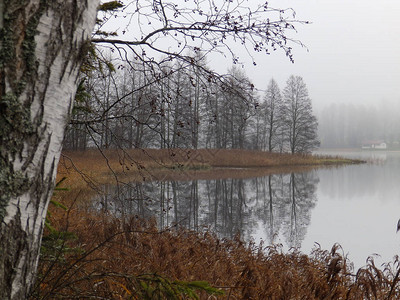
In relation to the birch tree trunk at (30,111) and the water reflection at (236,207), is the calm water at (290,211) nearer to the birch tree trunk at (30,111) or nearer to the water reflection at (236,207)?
the water reflection at (236,207)

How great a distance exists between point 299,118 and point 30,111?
4374 cm

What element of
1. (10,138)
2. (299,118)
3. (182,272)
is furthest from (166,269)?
(299,118)

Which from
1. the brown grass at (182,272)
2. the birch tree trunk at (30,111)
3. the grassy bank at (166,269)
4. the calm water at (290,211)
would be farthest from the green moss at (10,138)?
the calm water at (290,211)

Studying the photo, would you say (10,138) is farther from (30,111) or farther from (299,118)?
(299,118)

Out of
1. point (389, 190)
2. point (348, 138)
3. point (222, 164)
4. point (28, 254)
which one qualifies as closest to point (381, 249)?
point (28, 254)

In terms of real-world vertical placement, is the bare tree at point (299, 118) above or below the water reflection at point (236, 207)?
above

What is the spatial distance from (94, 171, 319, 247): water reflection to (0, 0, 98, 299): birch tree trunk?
3.93m

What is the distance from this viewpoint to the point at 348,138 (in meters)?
115

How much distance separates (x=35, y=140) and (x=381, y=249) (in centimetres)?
801

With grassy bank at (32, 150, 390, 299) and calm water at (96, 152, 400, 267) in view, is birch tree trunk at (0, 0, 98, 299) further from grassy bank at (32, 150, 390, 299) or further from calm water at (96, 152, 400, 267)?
calm water at (96, 152, 400, 267)

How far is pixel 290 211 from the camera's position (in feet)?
39.5

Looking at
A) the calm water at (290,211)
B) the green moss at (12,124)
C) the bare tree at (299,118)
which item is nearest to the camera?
the green moss at (12,124)

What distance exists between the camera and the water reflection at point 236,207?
832cm

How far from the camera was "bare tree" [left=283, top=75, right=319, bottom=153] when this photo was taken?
1690 inches
